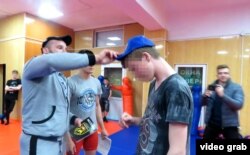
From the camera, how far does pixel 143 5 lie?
4.31m

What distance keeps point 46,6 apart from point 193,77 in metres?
4.58

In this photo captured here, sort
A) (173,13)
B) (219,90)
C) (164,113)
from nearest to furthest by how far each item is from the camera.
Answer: (164,113), (219,90), (173,13)

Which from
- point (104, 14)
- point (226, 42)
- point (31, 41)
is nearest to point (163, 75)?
point (226, 42)

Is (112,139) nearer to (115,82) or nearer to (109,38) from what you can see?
(115,82)

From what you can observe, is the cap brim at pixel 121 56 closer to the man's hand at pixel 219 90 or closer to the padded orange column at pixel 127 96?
the man's hand at pixel 219 90

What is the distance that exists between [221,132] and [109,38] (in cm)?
527

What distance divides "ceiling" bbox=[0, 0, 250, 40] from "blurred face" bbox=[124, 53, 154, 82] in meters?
3.36

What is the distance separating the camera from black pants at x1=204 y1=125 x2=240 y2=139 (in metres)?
2.68

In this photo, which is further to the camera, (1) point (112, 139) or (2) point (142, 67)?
(1) point (112, 139)

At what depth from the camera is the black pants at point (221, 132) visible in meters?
2.68

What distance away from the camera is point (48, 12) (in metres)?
6.14

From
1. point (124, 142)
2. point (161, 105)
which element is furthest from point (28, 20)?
point (161, 105)

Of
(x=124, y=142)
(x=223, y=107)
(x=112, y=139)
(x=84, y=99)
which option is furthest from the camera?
(x=112, y=139)

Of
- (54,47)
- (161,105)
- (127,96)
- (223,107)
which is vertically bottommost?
(127,96)
